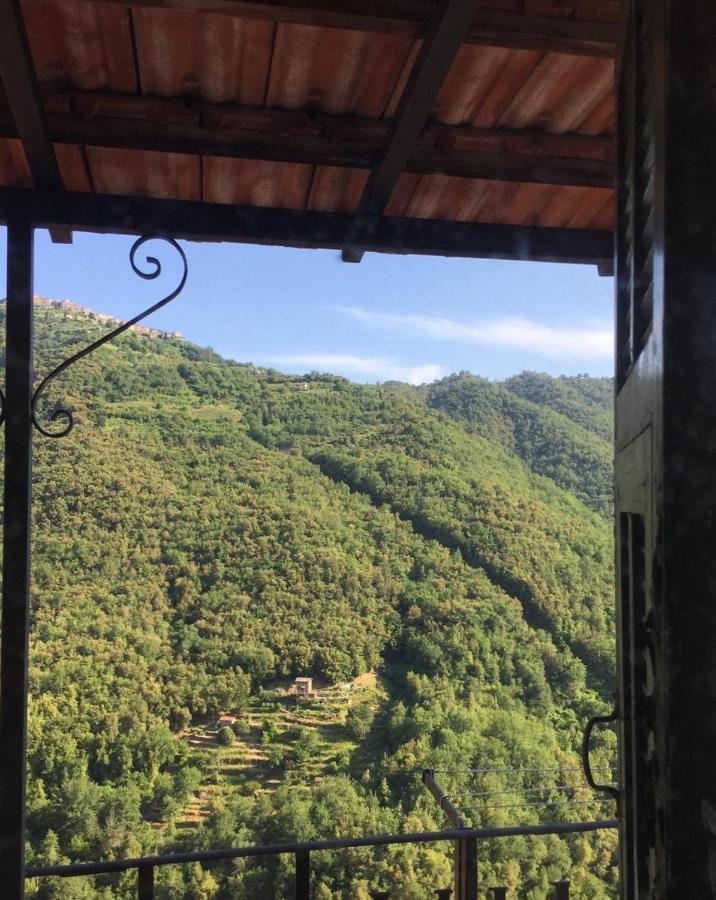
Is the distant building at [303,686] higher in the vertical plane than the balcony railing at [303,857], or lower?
lower

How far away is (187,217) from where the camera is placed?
5.82ft

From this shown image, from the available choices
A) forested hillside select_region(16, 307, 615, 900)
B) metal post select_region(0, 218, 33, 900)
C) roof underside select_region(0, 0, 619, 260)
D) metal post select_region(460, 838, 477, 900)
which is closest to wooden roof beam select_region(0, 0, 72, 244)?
roof underside select_region(0, 0, 619, 260)

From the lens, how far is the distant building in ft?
61.8

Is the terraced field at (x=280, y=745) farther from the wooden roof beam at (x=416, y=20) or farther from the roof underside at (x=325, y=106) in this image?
the wooden roof beam at (x=416, y=20)

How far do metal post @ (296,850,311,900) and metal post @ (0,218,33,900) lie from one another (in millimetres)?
722

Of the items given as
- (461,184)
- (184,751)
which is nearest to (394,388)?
(184,751)

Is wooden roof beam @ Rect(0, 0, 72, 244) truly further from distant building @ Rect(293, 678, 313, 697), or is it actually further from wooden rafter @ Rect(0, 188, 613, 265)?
distant building @ Rect(293, 678, 313, 697)

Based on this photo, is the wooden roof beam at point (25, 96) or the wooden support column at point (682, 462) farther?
the wooden roof beam at point (25, 96)

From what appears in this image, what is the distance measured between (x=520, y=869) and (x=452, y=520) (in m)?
8.79

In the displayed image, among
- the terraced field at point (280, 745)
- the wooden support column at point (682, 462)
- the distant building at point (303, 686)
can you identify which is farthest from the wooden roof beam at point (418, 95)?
the distant building at point (303, 686)

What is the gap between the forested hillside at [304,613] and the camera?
16.2 meters

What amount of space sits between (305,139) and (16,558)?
0.98 m

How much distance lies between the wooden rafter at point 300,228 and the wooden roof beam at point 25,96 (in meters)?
0.07

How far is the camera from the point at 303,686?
62.2ft
